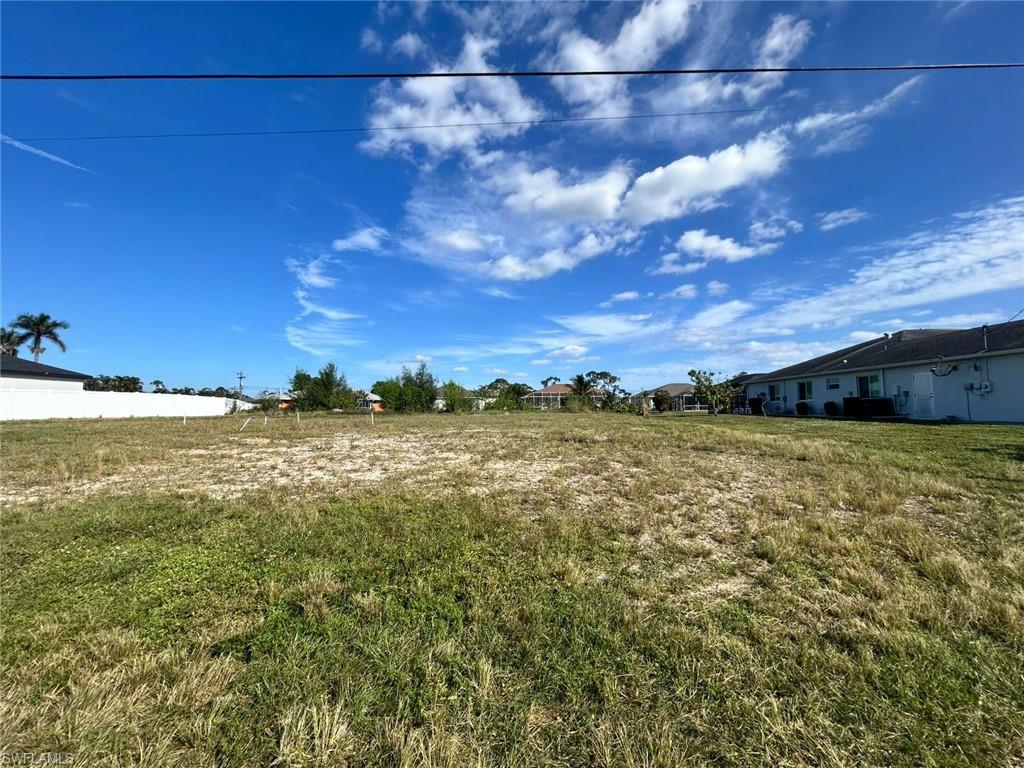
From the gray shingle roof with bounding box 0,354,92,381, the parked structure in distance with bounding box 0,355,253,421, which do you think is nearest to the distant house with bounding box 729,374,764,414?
the parked structure in distance with bounding box 0,355,253,421

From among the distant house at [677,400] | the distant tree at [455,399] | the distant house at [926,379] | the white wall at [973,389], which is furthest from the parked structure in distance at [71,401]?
the white wall at [973,389]

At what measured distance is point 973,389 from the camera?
49.6 feet

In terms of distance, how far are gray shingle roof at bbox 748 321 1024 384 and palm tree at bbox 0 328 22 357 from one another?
62.9m

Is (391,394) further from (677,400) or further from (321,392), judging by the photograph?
(677,400)

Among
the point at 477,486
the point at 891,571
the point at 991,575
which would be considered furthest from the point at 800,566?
the point at 477,486

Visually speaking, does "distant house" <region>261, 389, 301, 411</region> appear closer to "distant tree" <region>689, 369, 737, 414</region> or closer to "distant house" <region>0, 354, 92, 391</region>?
"distant house" <region>0, 354, 92, 391</region>

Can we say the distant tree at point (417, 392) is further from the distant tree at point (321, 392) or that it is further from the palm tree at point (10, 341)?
the palm tree at point (10, 341)

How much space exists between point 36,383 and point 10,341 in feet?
51.3

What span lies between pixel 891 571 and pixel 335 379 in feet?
116

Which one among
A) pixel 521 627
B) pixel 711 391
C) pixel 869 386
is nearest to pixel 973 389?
pixel 869 386

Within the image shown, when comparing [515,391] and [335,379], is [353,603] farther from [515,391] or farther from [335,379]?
[515,391]

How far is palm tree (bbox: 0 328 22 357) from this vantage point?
39.3 meters

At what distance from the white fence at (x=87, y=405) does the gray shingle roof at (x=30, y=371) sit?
8.39m

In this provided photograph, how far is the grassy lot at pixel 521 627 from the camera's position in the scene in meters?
1.64
